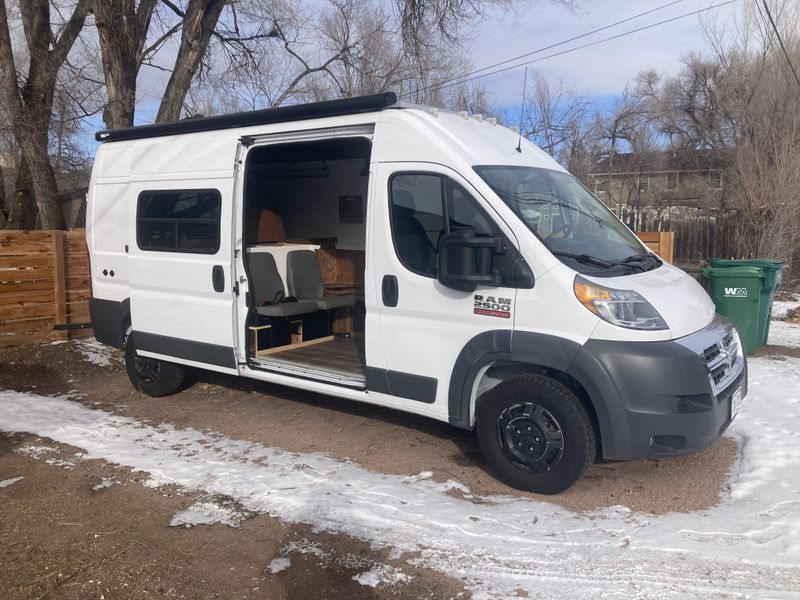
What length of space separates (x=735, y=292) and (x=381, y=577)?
6609 millimetres

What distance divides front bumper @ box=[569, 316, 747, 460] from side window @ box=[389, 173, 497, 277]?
1.17m

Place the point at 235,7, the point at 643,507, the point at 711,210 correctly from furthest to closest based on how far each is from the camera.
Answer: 1. the point at 711,210
2. the point at 235,7
3. the point at 643,507

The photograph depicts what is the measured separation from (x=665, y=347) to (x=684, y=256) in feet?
46.7

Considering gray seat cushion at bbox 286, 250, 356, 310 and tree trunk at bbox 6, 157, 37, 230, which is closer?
gray seat cushion at bbox 286, 250, 356, 310

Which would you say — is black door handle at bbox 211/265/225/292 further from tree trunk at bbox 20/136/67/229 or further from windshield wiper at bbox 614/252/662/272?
tree trunk at bbox 20/136/67/229

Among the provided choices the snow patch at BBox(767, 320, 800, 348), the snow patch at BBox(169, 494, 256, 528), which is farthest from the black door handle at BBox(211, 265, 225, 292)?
the snow patch at BBox(767, 320, 800, 348)

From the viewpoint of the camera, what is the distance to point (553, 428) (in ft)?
14.7

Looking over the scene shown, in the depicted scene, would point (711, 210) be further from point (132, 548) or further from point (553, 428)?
point (132, 548)

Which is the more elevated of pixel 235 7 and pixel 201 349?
pixel 235 7

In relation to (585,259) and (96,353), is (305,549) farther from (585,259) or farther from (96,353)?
(96,353)

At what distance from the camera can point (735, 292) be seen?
27.8 ft

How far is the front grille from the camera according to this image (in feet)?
14.3

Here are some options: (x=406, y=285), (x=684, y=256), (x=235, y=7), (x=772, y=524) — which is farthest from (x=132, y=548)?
(x=684, y=256)

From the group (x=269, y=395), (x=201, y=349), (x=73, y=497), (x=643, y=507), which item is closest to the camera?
(x=643, y=507)
